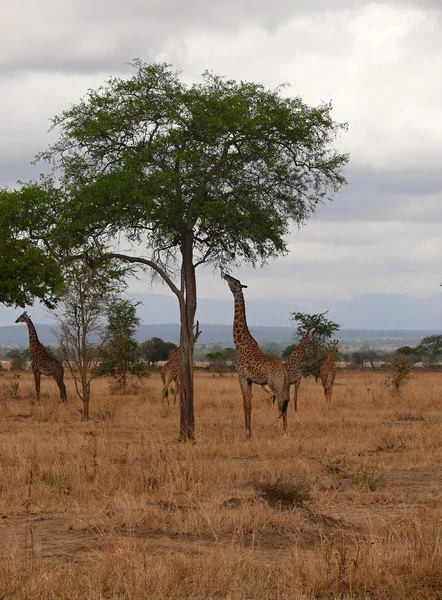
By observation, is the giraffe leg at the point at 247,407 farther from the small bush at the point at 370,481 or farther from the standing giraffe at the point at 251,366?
the small bush at the point at 370,481

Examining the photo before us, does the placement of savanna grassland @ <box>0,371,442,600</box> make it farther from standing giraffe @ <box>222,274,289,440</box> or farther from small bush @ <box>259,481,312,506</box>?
standing giraffe @ <box>222,274,289,440</box>

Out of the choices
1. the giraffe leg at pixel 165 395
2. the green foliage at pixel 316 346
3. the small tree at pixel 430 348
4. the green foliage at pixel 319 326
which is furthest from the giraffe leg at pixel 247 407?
the small tree at pixel 430 348

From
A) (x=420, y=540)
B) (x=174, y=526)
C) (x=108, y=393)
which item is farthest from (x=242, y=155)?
(x=108, y=393)

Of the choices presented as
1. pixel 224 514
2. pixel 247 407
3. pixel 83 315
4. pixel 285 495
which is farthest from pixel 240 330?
pixel 224 514

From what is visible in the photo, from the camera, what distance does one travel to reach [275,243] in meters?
17.6

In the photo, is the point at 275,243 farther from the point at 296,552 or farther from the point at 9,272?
the point at 296,552

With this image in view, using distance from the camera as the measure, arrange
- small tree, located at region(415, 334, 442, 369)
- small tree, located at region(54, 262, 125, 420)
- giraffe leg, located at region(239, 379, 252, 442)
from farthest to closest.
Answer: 1. small tree, located at region(415, 334, 442, 369)
2. small tree, located at region(54, 262, 125, 420)
3. giraffe leg, located at region(239, 379, 252, 442)

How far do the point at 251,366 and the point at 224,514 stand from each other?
329 inches

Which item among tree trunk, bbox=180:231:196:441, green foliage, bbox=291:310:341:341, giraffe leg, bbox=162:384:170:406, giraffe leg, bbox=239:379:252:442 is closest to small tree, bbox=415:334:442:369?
green foliage, bbox=291:310:341:341

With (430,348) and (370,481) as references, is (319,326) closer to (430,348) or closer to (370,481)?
(370,481)

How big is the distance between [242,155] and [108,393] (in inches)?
637

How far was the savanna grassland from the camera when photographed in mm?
6812

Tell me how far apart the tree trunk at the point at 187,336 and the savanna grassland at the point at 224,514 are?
17.7 inches

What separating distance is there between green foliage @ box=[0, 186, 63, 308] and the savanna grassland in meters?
3.43
